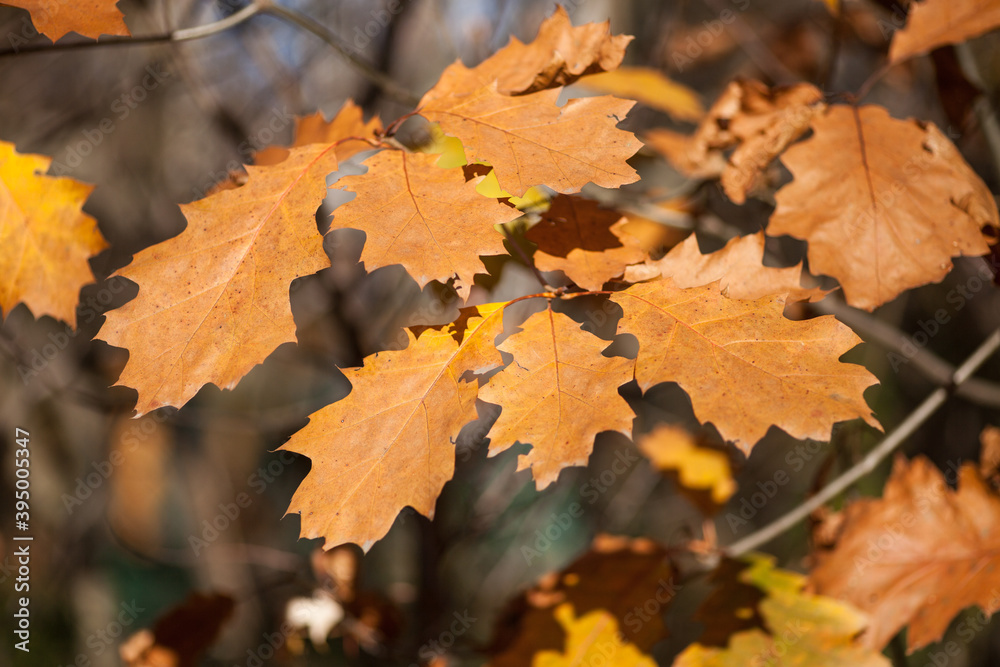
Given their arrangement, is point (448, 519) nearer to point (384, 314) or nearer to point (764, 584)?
point (384, 314)

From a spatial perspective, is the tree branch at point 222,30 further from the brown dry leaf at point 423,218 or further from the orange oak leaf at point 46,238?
the brown dry leaf at point 423,218

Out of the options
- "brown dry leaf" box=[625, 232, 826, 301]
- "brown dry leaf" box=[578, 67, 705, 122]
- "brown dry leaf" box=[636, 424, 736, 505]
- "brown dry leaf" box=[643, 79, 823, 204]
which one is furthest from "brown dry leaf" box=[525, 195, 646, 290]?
"brown dry leaf" box=[636, 424, 736, 505]

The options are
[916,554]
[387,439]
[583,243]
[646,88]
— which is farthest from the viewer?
[646,88]

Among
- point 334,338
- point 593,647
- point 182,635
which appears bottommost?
point 182,635

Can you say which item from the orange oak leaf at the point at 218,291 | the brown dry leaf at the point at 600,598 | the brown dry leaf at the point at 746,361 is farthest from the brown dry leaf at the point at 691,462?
the orange oak leaf at the point at 218,291

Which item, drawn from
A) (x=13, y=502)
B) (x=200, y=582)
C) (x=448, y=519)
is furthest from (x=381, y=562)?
(x=448, y=519)

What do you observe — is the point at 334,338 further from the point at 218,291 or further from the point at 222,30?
the point at 218,291

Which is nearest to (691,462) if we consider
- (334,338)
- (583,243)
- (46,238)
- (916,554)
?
(916,554)
